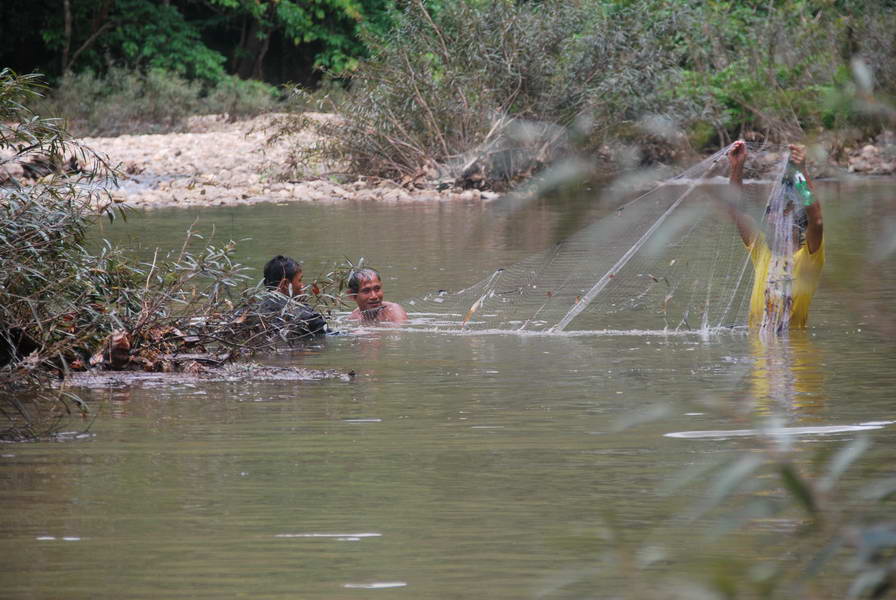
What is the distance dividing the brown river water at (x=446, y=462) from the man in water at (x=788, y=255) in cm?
23

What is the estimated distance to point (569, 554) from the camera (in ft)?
15.4

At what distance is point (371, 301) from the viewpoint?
11.2 meters

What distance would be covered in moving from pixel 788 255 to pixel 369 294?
343 cm

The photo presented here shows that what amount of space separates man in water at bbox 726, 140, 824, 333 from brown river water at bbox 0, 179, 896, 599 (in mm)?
231

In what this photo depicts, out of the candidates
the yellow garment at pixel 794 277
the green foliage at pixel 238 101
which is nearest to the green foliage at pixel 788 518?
the yellow garment at pixel 794 277

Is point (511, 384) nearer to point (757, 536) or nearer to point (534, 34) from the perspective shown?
point (757, 536)

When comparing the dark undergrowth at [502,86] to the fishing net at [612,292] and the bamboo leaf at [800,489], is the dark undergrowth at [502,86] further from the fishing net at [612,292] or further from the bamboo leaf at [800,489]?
the bamboo leaf at [800,489]

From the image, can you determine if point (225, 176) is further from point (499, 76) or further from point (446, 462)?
point (446, 462)

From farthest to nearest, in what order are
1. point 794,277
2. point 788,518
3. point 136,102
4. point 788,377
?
point 136,102
point 794,277
point 788,377
point 788,518

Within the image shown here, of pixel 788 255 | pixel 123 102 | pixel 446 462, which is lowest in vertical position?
pixel 446 462

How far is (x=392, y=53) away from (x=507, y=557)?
2097 cm

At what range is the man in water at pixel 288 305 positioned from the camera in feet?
31.1

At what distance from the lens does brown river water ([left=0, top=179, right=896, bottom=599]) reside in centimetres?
443

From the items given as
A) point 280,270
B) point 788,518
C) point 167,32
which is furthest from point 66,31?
point 788,518
